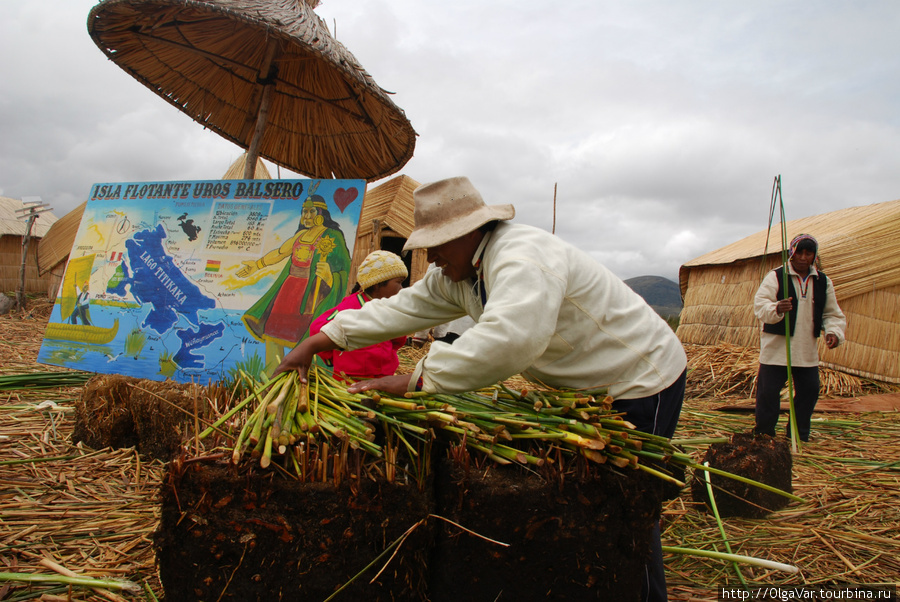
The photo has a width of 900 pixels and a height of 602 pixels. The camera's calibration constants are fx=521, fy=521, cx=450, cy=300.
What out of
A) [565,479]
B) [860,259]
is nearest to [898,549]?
[565,479]

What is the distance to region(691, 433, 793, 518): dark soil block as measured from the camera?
9.95ft

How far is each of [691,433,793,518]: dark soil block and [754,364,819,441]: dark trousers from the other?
1.24 m

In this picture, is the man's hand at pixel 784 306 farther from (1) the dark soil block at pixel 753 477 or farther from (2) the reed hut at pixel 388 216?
(2) the reed hut at pixel 388 216

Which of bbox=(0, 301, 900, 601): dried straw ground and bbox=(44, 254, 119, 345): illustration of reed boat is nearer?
bbox=(0, 301, 900, 601): dried straw ground

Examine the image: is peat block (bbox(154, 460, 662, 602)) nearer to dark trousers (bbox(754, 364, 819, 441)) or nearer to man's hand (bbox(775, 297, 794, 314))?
man's hand (bbox(775, 297, 794, 314))

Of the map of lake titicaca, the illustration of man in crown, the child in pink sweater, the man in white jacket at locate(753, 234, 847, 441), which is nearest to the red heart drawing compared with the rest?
the map of lake titicaca

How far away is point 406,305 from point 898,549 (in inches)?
107

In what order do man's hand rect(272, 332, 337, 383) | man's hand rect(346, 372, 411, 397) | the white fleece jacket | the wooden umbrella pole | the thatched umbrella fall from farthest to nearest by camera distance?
1. the wooden umbrella pole
2. the thatched umbrella
3. man's hand rect(272, 332, 337, 383)
4. man's hand rect(346, 372, 411, 397)
5. the white fleece jacket

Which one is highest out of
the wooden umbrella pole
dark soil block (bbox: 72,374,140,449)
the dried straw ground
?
the wooden umbrella pole

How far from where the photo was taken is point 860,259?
7.75 meters

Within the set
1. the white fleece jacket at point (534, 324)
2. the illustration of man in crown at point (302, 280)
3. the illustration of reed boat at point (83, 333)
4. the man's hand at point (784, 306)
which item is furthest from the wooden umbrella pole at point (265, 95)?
the man's hand at point (784, 306)

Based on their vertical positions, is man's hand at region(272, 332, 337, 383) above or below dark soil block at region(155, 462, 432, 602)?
above

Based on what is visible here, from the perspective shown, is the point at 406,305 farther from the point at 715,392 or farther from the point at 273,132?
the point at 715,392

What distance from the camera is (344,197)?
4.49m
